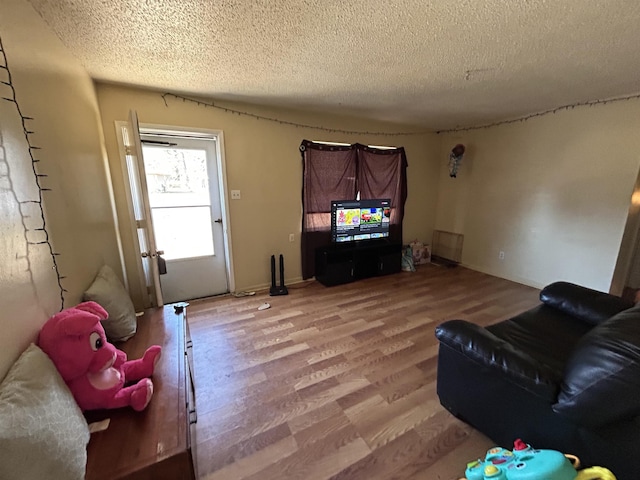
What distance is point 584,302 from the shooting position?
184 centimetres

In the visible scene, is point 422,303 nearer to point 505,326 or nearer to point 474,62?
point 505,326

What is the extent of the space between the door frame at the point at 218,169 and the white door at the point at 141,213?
30 mm

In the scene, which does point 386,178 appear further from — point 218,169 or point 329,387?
point 329,387

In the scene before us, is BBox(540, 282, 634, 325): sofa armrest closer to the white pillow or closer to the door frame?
the white pillow

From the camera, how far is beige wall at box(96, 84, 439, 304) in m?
2.64

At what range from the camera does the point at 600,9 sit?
1.41 m

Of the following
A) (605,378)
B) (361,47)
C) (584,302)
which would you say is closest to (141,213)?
(361,47)

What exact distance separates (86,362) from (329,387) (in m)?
1.37

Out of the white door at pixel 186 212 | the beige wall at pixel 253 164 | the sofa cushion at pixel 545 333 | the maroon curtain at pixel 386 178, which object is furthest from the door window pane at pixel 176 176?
the sofa cushion at pixel 545 333

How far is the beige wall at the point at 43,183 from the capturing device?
0.95m

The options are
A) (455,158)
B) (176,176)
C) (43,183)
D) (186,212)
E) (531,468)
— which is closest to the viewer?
(531,468)

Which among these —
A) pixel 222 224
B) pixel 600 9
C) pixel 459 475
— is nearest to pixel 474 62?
pixel 600 9

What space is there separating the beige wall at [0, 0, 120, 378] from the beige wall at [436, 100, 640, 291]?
4.79 m

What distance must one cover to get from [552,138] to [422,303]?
8.77 feet
